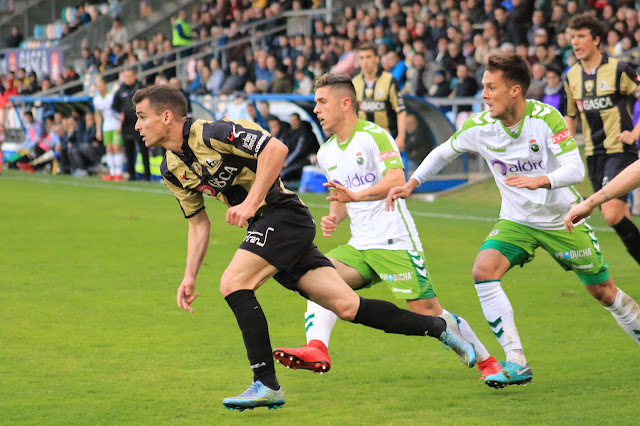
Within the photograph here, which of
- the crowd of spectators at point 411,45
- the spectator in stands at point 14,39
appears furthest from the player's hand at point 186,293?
the spectator in stands at point 14,39

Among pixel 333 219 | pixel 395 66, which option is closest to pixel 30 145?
pixel 395 66

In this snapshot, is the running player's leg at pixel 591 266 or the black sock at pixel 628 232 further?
the black sock at pixel 628 232

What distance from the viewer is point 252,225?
17.7 feet

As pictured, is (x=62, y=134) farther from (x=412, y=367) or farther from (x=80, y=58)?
(x=412, y=367)

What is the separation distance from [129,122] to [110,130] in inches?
35.5

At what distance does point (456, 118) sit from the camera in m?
18.0

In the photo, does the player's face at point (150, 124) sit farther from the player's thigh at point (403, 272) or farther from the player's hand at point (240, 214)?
the player's thigh at point (403, 272)

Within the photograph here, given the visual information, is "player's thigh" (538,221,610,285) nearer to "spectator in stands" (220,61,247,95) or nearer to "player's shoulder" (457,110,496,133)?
"player's shoulder" (457,110,496,133)

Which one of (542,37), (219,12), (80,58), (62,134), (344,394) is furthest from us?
(80,58)

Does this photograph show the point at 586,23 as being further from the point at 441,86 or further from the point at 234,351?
the point at 441,86

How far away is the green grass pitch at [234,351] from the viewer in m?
5.15

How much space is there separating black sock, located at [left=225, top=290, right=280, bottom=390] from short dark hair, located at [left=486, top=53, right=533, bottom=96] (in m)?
1.96

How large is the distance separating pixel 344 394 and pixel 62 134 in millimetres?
20006

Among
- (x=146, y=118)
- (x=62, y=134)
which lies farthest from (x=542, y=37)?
(x=146, y=118)
